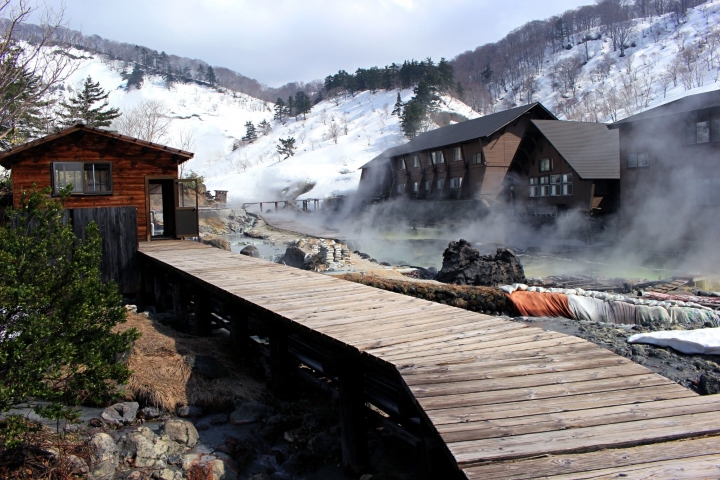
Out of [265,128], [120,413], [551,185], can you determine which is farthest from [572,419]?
[265,128]

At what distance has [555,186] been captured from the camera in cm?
3534

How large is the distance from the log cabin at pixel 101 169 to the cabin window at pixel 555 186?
24.3 metres

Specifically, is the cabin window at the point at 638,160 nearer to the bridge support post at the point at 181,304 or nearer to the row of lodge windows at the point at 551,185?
the row of lodge windows at the point at 551,185

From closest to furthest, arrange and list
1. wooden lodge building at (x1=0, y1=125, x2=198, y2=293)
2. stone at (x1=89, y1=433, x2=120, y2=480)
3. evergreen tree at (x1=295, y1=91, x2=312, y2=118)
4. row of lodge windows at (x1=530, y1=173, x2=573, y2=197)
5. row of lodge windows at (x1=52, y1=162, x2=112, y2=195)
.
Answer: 1. stone at (x1=89, y1=433, x2=120, y2=480)
2. wooden lodge building at (x1=0, y1=125, x2=198, y2=293)
3. row of lodge windows at (x1=52, y1=162, x2=112, y2=195)
4. row of lodge windows at (x1=530, y1=173, x2=573, y2=197)
5. evergreen tree at (x1=295, y1=91, x2=312, y2=118)

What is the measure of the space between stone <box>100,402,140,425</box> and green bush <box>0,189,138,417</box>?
1.78ft

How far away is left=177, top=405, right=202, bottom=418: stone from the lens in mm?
7419

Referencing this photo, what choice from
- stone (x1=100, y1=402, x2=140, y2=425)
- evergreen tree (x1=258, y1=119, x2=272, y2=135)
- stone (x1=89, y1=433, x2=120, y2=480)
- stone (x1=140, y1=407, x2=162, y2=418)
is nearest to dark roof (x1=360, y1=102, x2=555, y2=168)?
stone (x1=140, y1=407, x2=162, y2=418)

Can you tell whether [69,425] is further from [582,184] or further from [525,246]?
[582,184]

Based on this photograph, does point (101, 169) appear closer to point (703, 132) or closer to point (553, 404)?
point (553, 404)

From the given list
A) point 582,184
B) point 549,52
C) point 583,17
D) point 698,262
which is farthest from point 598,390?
point 583,17

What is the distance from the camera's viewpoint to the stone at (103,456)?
18.9 ft

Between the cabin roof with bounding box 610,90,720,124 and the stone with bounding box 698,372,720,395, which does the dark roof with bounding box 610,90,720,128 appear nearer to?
the cabin roof with bounding box 610,90,720,124

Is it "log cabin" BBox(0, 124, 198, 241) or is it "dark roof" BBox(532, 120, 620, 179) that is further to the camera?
"dark roof" BBox(532, 120, 620, 179)

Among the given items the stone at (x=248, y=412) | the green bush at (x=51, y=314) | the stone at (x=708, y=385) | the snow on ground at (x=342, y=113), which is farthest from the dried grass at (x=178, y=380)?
the snow on ground at (x=342, y=113)
